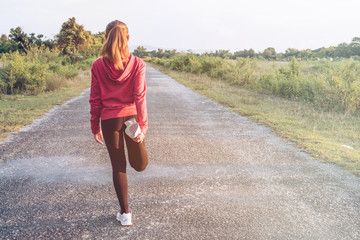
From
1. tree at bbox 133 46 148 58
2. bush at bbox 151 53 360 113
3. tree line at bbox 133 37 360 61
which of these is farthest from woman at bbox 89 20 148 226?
tree at bbox 133 46 148 58

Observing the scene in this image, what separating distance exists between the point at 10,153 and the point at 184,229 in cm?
388

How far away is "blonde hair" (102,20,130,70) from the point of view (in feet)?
9.08

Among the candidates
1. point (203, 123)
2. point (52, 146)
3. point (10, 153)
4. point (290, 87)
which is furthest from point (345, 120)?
point (10, 153)

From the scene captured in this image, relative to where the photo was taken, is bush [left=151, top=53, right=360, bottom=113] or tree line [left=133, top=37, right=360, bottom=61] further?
tree line [left=133, top=37, right=360, bottom=61]

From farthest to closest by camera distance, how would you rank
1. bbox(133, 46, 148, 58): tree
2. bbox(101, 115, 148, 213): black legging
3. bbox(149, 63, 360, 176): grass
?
bbox(133, 46, 148, 58): tree < bbox(149, 63, 360, 176): grass < bbox(101, 115, 148, 213): black legging

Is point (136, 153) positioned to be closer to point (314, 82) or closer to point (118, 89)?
point (118, 89)

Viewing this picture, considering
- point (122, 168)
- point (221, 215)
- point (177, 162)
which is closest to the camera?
point (122, 168)

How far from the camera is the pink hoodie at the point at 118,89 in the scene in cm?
294

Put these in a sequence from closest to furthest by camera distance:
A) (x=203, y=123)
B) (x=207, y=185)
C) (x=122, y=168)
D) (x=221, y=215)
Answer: (x=122, y=168), (x=221, y=215), (x=207, y=185), (x=203, y=123)

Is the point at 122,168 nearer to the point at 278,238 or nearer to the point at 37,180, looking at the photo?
the point at 278,238

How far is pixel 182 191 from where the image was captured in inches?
157

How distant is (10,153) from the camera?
5.54 metres

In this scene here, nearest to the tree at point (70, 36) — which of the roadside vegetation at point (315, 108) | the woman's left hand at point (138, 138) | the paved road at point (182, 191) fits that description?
the roadside vegetation at point (315, 108)

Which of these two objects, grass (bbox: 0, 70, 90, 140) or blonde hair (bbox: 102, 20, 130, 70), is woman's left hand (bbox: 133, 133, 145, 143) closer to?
blonde hair (bbox: 102, 20, 130, 70)
